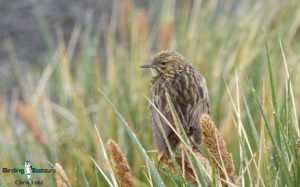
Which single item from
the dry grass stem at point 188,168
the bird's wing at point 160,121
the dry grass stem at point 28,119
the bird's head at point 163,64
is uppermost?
the bird's head at point 163,64

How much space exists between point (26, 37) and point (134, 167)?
310 cm

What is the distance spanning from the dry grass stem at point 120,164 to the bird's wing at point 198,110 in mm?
581

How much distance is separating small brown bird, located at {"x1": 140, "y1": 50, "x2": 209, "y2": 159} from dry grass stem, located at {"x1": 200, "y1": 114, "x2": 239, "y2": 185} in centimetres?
42

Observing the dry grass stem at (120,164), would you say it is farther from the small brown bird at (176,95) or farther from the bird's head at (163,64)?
the bird's head at (163,64)

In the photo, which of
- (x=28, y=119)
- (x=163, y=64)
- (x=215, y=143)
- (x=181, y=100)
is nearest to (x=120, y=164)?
(x=215, y=143)

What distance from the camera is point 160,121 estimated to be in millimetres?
2312

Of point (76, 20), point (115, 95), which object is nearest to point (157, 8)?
point (76, 20)

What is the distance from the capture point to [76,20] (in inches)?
249

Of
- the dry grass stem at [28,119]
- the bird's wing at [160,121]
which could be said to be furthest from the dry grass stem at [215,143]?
the dry grass stem at [28,119]

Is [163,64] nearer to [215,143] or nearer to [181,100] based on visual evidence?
[181,100]

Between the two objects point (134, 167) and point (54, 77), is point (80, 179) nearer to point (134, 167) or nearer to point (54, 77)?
point (134, 167)

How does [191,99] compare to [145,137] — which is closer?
[191,99]

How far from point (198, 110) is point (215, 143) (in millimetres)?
775

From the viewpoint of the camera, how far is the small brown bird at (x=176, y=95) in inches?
91.7
